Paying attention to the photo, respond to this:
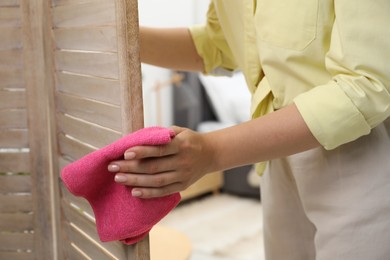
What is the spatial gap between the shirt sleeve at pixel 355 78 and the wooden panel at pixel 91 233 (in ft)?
1.04

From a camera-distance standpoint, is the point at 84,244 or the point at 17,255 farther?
the point at 17,255

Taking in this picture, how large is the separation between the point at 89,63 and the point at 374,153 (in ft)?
1.49

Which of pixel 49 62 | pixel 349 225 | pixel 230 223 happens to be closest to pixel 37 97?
pixel 49 62

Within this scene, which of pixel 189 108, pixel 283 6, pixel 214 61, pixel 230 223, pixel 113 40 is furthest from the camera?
pixel 189 108

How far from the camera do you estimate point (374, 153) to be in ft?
2.69

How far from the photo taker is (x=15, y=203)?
955 mm

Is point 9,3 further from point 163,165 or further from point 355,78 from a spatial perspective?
point 355,78

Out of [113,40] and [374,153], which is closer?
[113,40]

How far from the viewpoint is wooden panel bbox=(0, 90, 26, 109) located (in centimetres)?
92

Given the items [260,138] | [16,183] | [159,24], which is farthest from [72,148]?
[159,24]

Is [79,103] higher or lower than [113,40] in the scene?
lower

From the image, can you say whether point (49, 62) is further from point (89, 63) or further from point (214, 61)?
point (214, 61)

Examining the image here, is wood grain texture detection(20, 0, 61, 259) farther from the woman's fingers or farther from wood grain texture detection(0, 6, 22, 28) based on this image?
the woman's fingers

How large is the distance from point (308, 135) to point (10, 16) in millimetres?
536
